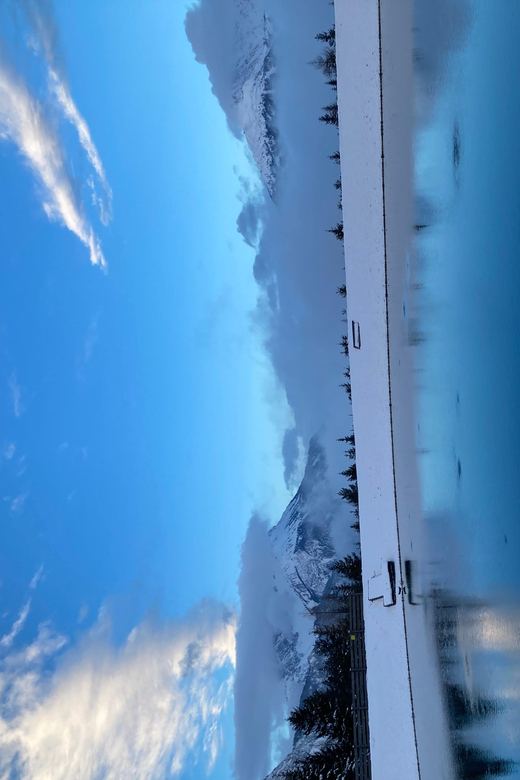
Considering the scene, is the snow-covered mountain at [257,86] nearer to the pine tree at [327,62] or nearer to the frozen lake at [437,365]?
the pine tree at [327,62]

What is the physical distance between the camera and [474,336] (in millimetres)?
5320

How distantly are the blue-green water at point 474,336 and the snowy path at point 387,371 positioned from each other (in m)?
0.24

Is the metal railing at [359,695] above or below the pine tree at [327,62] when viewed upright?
below

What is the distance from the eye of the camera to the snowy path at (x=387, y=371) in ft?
20.0

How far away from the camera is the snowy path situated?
6.11m

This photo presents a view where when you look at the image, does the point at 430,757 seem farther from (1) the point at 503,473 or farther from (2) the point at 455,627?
(1) the point at 503,473

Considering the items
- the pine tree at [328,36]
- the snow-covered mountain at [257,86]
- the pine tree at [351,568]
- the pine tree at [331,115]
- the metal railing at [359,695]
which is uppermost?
the snow-covered mountain at [257,86]

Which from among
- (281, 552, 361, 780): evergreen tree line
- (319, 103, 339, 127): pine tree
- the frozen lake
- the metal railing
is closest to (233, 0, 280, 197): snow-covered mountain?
(319, 103, 339, 127): pine tree

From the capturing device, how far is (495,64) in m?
4.93

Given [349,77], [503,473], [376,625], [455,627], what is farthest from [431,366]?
[349,77]

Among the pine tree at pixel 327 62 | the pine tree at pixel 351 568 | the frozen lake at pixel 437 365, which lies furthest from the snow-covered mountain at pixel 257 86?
the pine tree at pixel 351 568

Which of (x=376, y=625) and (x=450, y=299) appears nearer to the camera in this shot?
(x=450, y=299)

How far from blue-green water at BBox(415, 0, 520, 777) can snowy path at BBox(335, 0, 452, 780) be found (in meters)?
0.24

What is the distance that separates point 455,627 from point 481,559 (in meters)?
1.07
